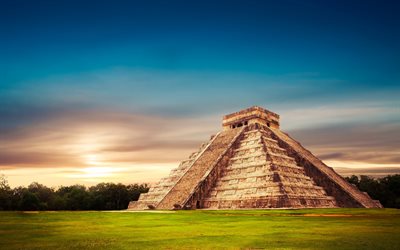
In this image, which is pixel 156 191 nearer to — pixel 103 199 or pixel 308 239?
pixel 103 199

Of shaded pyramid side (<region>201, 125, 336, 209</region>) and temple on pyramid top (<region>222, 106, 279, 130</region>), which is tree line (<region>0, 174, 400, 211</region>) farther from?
shaded pyramid side (<region>201, 125, 336, 209</region>)

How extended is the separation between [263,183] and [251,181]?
165 cm

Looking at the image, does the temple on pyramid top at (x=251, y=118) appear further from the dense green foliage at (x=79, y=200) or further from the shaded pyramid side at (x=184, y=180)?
the dense green foliage at (x=79, y=200)

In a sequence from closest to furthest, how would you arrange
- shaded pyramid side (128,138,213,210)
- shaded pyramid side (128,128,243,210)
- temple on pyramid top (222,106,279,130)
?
shaded pyramid side (128,128,243,210) → shaded pyramid side (128,138,213,210) → temple on pyramid top (222,106,279,130)

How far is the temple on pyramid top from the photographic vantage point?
1821 inches

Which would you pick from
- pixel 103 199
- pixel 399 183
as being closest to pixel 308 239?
pixel 103 199

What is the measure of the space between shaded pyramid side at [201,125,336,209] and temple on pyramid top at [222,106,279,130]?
6699 millimetres

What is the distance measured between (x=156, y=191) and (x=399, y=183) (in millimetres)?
46872

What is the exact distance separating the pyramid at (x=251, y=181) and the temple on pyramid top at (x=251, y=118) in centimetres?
189

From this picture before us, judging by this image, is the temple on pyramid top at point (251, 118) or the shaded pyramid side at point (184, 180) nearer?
the shaded pyramid side at point (184, 180)

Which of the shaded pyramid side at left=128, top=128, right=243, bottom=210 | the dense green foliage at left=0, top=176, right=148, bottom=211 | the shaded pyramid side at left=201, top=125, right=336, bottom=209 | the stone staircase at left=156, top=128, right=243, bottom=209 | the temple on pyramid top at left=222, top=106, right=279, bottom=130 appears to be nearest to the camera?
the shaded pyramid side at left=201, top=125, right=336, bottom=209

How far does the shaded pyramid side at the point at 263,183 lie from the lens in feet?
97.1

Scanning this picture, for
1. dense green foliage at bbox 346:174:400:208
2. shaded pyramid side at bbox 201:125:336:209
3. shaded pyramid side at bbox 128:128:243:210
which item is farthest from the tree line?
shaded pyramid side at bbox 201:125:336:209

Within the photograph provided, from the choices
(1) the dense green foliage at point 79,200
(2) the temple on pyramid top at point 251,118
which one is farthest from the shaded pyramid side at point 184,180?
(1) the dense green foliage at point 79,200
